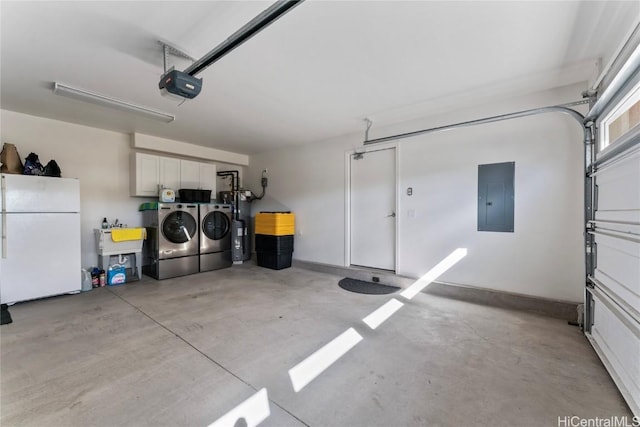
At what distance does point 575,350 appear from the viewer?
2.16 m

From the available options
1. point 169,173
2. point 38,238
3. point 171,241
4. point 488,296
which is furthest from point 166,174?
point 488,296

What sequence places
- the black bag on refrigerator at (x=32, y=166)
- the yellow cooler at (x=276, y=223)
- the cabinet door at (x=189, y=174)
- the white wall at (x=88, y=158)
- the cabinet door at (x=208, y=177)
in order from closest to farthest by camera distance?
the black bag on refrigerator at (x=32, y=166)
the white wall at (x=88, y=158)
the yellow cooler at (x=276, y=223)
the cabinet door at (x=189, y=174)
the cabinet door at (x=208, y=177)

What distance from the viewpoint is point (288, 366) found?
1948 mm

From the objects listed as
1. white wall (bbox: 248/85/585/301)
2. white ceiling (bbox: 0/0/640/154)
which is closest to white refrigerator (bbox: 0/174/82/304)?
white ceiling (bbox: 0/0/640/154)

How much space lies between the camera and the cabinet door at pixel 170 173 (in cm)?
495

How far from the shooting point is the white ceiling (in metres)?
1.79

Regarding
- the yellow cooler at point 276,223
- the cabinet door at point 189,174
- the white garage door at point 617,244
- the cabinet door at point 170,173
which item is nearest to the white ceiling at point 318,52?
the white garage door at point 617,244

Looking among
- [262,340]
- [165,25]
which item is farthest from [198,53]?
[262,340]

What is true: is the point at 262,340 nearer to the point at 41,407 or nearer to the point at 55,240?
the point at 41,407

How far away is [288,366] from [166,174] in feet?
14.9

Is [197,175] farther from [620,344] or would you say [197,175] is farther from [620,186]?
[620,344]

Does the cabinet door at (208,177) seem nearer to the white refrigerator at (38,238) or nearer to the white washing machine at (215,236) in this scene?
the white washing machine at (215,236)

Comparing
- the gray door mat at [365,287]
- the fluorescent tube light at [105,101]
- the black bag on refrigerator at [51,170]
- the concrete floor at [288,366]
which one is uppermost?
the fluorescent tube light at [105,101]

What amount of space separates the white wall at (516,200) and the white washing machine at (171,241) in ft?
9.09
